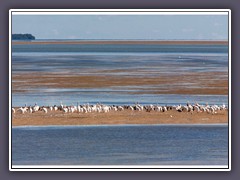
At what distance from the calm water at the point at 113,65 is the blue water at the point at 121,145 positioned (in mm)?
571

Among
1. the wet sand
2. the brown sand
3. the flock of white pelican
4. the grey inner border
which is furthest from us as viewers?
the flock of white pelican

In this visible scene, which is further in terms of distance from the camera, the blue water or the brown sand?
the brown sand

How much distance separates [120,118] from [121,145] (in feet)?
2.82

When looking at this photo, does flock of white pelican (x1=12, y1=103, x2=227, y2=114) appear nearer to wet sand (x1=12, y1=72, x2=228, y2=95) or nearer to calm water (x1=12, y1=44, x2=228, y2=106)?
calm water (x1=12, y1=44, x2=228, y2=106)

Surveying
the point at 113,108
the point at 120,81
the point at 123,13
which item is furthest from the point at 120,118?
the point at 123,13

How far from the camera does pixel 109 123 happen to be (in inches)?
591

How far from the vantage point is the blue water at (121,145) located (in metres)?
13.9

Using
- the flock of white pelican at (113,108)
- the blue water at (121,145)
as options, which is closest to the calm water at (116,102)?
the blue water at (121,145)

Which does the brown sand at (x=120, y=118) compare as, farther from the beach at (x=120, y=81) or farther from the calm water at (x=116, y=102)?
the calm water at (x=116, y=102)

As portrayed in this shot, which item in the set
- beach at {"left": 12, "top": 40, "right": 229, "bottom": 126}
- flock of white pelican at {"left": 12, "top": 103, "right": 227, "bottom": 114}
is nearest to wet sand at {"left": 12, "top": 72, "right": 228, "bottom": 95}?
beach at {"left": 12, "top": 40, "right": 229, "bottom": 126}

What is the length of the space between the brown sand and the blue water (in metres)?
0.12

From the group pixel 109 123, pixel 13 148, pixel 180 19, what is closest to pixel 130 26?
pixel 180 19

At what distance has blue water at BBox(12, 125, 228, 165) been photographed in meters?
13.9
